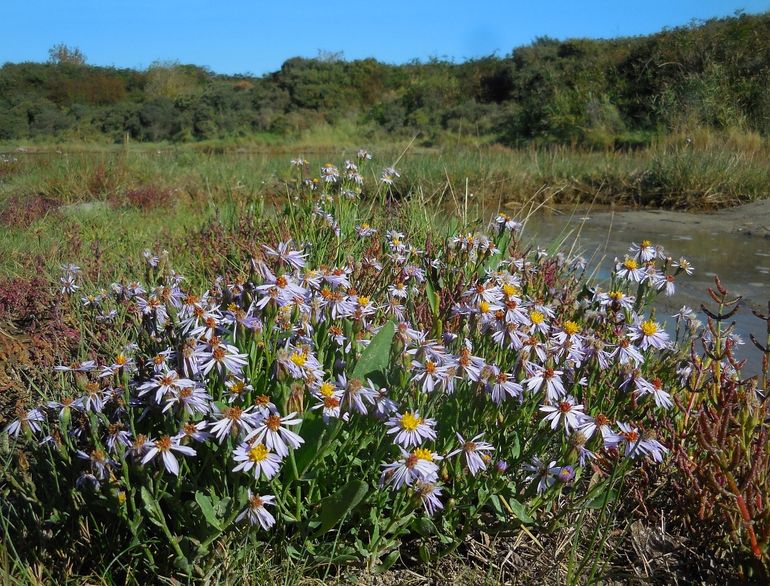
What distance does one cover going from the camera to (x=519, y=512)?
1532 mm

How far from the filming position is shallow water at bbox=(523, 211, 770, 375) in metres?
3.91

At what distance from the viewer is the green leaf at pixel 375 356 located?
162 cm

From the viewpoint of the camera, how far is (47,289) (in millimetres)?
3271

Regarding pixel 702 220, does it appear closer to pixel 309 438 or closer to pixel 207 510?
pixel 309 438

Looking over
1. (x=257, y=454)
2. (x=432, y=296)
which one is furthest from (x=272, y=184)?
(x=257, y=454)

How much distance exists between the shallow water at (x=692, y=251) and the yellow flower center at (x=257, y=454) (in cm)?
225

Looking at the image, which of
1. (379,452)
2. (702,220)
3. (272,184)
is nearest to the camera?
(379,452)

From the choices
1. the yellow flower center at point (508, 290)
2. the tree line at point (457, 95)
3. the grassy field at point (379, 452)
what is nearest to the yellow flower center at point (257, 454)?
the grassy field at point (379, 452)

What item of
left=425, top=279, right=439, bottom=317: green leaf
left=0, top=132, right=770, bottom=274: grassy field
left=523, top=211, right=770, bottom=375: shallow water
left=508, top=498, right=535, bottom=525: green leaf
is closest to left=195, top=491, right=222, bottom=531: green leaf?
left=508, top=498, right=535, bottom=525: green leaf

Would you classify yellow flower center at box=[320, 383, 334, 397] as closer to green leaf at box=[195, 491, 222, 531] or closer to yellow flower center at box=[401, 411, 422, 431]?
yellow flower center at box=[401, 411, 422, 431]

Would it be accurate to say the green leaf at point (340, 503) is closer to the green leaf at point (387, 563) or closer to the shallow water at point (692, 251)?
the green leaf at point (387, 563)

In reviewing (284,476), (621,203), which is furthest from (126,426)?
(621,203)

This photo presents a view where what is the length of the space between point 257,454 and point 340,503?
0.27 metres

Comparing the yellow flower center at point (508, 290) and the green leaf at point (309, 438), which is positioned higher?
the yellow flower center at point (508, 290)
